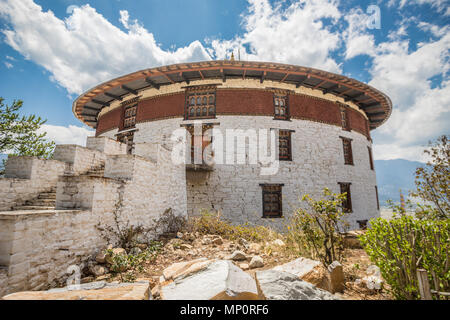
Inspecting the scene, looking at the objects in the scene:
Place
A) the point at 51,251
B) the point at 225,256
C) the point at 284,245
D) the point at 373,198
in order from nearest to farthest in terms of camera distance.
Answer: the point at 51,251
the point at 225,256
the point at 284,245
the point at 373,198

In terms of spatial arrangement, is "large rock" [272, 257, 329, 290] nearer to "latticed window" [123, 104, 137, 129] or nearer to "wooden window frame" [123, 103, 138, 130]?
"wooden window frame" [123, 103, 138, 130]

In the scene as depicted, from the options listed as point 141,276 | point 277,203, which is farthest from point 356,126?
point 141,276

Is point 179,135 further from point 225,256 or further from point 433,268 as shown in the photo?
point 433,268

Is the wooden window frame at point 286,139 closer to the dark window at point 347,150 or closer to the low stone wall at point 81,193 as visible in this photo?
the dark window at point 347,150

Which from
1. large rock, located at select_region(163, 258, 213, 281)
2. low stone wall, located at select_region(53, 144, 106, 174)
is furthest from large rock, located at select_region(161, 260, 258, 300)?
low stone wall, located at select_region(53, 144, 106, 174)

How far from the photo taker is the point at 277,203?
38.9 ft

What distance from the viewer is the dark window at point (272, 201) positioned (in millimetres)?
11672

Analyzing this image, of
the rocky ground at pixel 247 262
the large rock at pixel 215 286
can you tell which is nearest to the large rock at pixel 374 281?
the rocky ground at pixel 247 262

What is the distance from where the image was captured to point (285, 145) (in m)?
12.7

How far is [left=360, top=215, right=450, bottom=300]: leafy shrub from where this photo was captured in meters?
2.88

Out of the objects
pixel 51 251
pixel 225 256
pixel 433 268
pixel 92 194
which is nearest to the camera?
pixel 433 268

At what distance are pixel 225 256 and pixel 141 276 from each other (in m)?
2.09

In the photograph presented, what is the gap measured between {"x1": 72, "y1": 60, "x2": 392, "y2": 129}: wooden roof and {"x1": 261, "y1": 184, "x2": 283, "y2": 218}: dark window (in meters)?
6.71

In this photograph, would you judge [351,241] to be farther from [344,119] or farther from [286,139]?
Result: [344,119]
